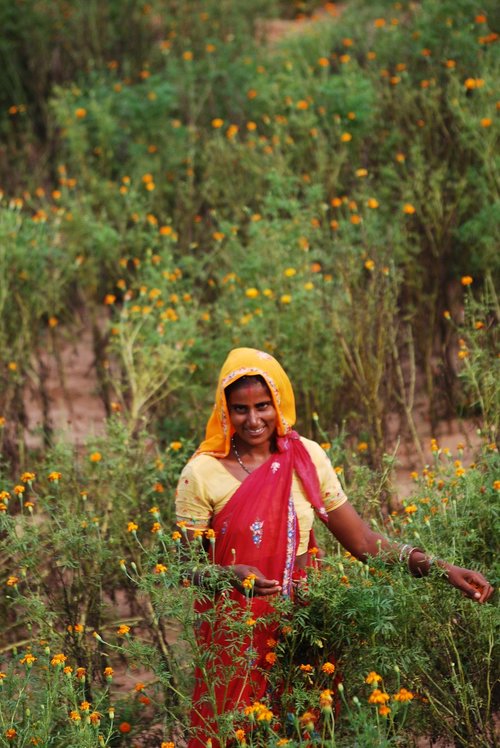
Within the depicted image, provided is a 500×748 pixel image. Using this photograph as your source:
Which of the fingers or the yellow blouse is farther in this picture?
the yellow blouse

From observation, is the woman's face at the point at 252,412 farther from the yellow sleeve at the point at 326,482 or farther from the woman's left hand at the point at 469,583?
the woman's left hand at the point at 469,583

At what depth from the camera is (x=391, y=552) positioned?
3.16m

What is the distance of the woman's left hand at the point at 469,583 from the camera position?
3.05m

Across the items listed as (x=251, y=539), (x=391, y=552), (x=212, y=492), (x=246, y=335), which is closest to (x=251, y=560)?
(x=251, y=539)

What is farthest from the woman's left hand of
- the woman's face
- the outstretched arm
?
the woman's face

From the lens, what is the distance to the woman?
10.1 feet

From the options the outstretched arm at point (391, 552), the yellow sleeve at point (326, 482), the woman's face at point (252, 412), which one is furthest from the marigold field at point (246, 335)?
the woman's face at point (252, 412)

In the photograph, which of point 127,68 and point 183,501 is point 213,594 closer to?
point 183,501

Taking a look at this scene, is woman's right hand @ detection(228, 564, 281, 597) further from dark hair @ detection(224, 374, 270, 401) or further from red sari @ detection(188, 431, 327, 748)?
dark hair @ detection(224, 374, 270, 401)

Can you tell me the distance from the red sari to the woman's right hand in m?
0.06

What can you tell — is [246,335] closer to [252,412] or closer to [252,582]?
[252,412]

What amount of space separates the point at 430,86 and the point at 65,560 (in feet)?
14.5

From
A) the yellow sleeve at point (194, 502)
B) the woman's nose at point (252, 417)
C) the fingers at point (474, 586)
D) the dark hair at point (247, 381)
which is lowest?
the fingers at point (474, 586)

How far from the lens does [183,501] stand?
3158mm
